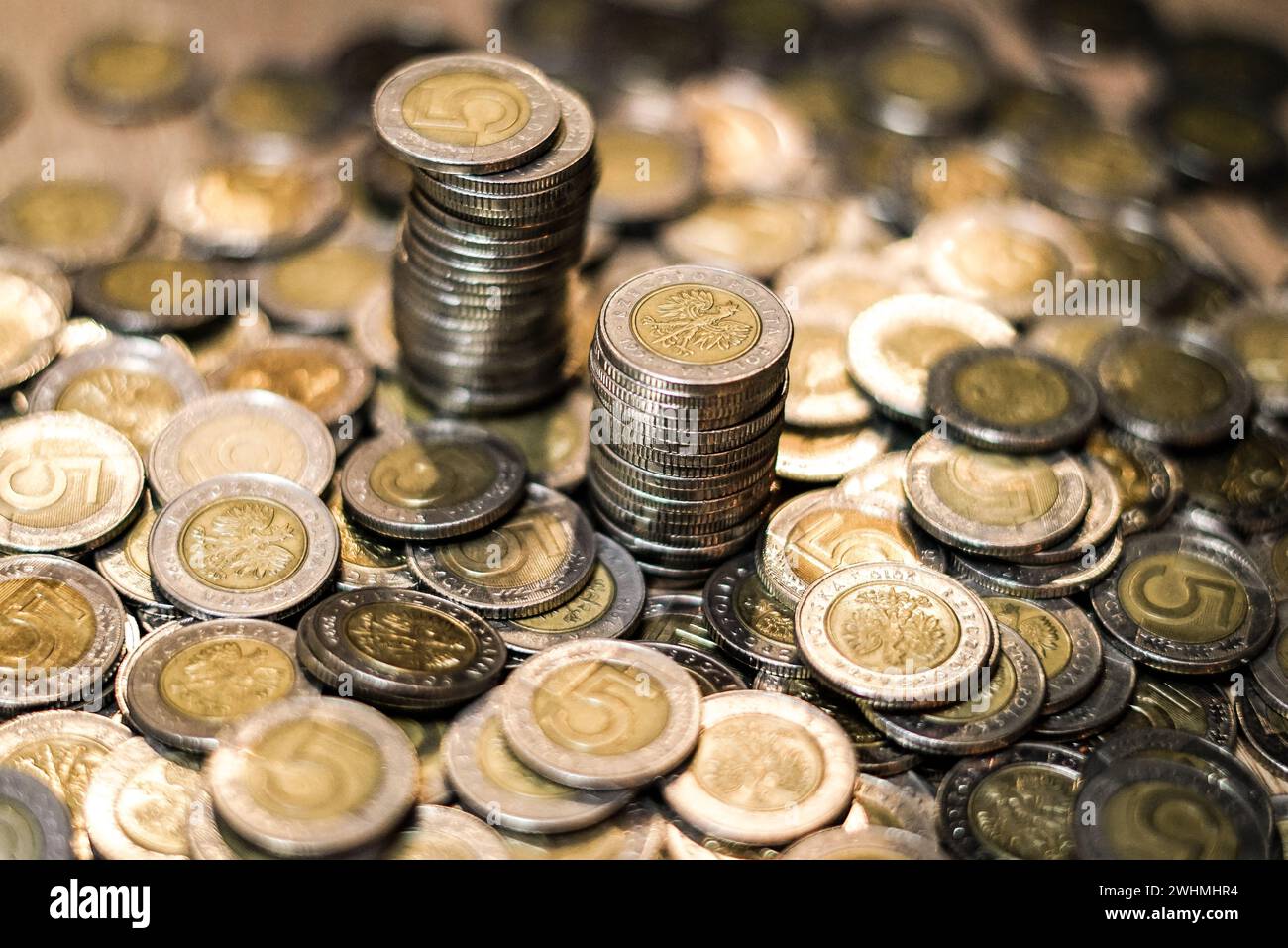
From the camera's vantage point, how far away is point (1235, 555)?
4105 millimetres

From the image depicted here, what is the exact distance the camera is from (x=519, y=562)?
394 centimetres

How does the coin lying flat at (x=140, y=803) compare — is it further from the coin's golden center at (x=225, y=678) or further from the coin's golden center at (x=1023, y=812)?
the coin's golden center at (x=1023, y=812)

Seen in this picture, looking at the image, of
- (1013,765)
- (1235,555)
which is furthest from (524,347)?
(1235,555)

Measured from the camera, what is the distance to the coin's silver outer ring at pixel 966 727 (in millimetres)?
3562

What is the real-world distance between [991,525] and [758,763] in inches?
36.2

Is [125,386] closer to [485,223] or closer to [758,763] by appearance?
[485,223]

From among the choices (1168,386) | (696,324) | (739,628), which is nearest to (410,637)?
(739,628)

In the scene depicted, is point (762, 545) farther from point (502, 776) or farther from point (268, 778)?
point (268, 778)

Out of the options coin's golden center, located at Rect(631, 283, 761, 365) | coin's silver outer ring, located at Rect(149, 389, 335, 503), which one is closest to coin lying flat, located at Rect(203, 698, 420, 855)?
coin's silver outer ring, located at Rect(149, 389, 335, 503)

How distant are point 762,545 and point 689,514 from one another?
0.71ft

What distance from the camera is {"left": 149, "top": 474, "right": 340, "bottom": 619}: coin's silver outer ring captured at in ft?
12.2

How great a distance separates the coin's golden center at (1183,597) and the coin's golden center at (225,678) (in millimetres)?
2079

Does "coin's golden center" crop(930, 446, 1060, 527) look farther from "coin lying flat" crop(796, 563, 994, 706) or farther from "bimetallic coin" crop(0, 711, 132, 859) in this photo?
"bimetallic coin" crop(0, 711, 132, 859)
